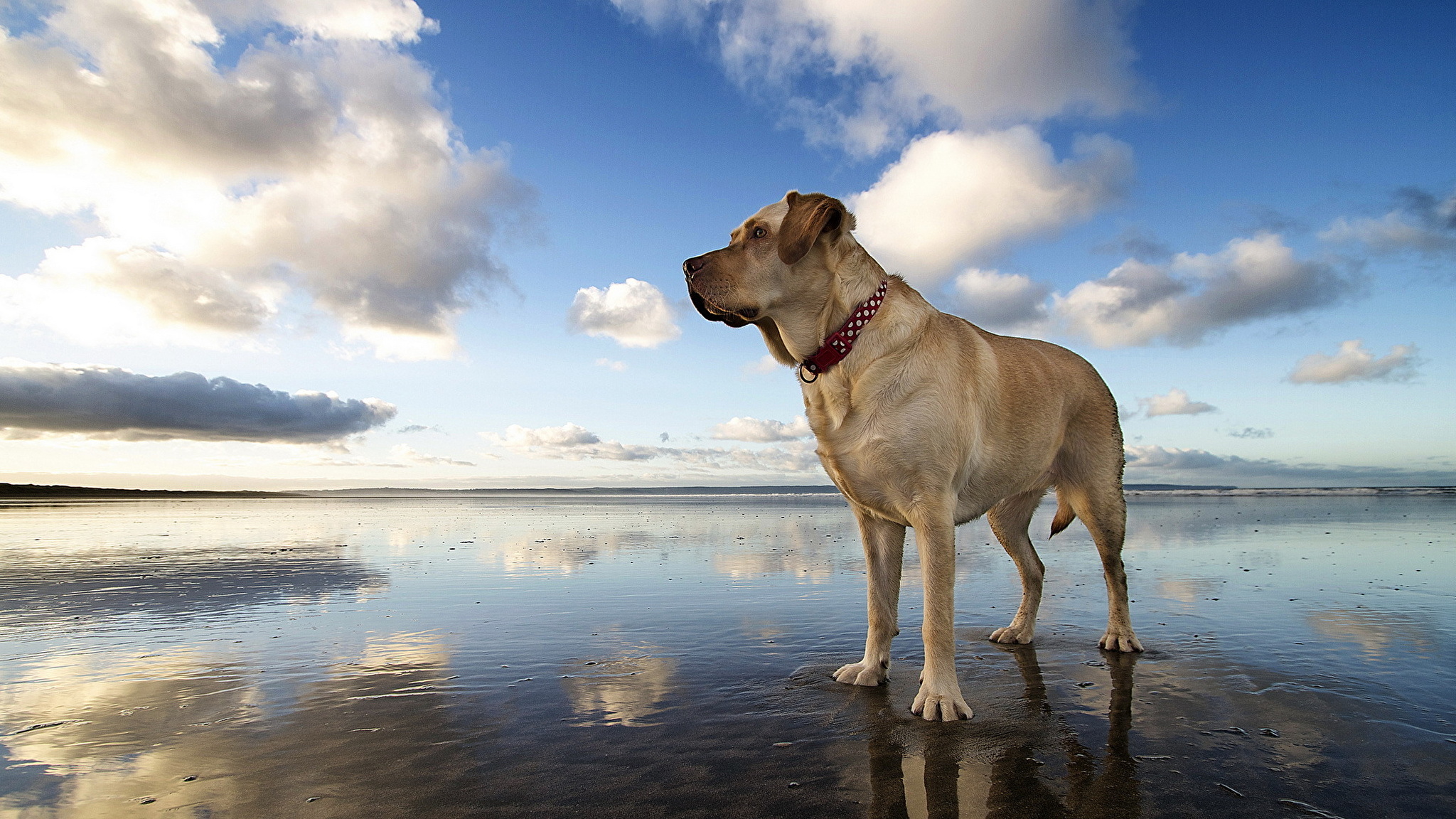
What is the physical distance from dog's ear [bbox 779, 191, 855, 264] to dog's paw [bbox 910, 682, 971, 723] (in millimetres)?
2362

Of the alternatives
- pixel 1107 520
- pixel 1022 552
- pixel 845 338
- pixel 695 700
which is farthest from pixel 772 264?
pixel 1107 520

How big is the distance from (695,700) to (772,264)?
240 centimetres

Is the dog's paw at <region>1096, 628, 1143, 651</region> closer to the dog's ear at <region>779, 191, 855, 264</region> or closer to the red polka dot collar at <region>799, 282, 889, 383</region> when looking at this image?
the red polka dot collar at <region>799, 282, 889, 383</region>

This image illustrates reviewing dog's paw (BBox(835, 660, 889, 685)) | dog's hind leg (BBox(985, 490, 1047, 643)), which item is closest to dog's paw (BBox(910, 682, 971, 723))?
dog's paw (BBox(835, 660, 889, 685))

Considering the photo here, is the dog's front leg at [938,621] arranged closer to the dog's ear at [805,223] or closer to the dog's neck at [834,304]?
the dog's neck at [834,304]

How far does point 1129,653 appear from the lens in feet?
16.2

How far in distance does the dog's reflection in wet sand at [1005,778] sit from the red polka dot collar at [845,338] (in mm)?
1892

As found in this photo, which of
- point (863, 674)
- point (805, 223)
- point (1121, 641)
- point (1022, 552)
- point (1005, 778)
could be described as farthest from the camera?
point (1022, 552)

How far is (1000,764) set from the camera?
2.93 m

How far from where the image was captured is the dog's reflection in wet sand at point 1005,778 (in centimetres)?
251

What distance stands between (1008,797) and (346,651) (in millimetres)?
4536

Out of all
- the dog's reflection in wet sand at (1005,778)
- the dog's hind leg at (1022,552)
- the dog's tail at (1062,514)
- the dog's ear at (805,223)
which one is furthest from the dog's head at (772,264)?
the dog's tail at (1062,514)

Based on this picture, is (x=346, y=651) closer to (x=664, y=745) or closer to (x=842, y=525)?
(x=664, y=745)

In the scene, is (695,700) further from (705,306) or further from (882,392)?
A: (705,306)
